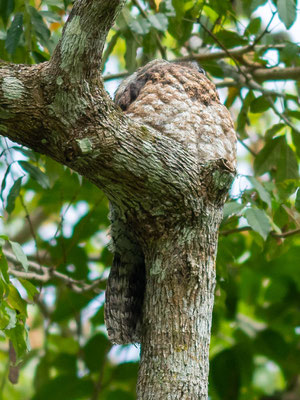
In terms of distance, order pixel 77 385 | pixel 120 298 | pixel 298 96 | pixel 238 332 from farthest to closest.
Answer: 1. pixel 238 332
2. pixel 77 385
3. pixel 298 96
4. pixel 120 298

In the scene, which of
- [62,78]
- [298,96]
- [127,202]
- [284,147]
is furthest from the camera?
[298,96]

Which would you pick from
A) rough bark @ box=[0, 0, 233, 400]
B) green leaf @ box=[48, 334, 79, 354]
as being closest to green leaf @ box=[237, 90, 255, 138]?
rough bark @ box=[0, 0, 233, 400]

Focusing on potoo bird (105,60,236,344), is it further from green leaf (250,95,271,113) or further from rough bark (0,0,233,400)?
green leaf (250,95,271,113)

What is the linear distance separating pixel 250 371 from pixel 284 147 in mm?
1725

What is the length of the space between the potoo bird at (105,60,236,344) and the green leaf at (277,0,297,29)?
0.47 meters

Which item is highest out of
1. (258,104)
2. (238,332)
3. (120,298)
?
(258,104)

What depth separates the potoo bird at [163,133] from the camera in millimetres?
2418

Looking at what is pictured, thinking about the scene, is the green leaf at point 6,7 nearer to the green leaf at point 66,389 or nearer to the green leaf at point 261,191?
the green leaf at point 261,191

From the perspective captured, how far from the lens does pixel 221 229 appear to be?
3.33 metres

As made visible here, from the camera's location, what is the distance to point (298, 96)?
3.92 meters

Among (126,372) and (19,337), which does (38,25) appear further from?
(126,372)

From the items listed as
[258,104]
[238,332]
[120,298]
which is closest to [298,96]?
[258,104]

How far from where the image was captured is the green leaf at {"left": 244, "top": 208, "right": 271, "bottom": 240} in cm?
272

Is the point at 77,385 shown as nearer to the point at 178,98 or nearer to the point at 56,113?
the point at 178,98
